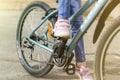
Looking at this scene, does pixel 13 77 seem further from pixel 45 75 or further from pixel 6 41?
pixel 6 41

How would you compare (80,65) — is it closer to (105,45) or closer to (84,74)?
(84,74)

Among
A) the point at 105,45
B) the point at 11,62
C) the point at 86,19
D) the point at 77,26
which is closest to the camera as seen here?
the point at 105,45

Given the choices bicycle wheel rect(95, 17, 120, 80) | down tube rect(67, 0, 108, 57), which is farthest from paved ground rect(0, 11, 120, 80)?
bicycle wheel rect(95, 17, 120, 80)

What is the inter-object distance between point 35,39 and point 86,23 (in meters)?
1.04

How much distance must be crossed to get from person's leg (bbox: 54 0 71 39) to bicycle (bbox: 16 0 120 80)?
0.20ft

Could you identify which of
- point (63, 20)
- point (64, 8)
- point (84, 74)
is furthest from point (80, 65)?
point (64, 8)

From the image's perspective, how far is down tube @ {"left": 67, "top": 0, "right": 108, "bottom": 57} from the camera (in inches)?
142

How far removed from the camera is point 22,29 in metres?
5.05

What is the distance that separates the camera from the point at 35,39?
4.70 meters

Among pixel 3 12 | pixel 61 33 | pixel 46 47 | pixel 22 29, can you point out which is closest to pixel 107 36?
pixel 61 33

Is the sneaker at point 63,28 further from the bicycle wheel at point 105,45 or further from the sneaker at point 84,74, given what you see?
the bicycle wheel at point 105,45

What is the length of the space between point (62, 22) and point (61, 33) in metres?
0.11

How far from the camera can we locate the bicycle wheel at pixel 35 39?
4554 millimetres

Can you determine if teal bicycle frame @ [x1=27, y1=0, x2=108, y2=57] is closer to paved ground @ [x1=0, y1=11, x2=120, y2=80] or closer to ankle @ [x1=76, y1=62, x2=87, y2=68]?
ankle @ [x1=76, y1=62, x2=87, y2=68]
